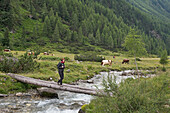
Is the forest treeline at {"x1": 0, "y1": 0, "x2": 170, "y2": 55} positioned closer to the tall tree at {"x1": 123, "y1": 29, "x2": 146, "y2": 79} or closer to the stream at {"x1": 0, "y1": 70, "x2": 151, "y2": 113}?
the tall tree at {"x1": 123, "y1": 29, "x2": 146, "y2": 79}

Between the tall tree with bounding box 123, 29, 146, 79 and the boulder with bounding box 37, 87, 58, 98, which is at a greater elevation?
the tall tree with bounding box 123, 29, 146, 79

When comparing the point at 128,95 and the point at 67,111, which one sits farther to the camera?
the point at 67,111

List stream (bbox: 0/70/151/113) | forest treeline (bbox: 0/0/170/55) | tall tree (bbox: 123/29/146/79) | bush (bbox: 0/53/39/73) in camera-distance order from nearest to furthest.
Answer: stream (bbox: 0/70/151/113), bush (bbox: 0/53/39/73), tall tree (bbox: 123/29/146/79), forest treeline (bbox: 0/0/170/55)

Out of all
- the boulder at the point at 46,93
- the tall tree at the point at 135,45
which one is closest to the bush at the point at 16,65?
the boulder at the point at 46,93

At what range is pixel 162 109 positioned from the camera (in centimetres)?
555

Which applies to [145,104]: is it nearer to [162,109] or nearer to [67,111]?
[162,109]

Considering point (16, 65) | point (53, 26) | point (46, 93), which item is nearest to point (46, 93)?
point (46, 93)

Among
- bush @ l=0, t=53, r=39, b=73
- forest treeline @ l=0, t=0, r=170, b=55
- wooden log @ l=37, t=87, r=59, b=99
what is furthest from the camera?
forest treeline @ l=0, t=0, r=170, b=55

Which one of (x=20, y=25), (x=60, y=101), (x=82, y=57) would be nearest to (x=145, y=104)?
(x=60, y=101)

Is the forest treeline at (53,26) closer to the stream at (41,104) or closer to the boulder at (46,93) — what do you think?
the boulder at (46,93)

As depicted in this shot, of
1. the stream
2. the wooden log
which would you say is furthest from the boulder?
the stream

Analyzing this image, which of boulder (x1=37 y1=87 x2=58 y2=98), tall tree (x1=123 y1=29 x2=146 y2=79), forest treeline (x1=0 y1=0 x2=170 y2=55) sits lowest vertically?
boulder (x1=37 y1=87 x2=58 y2=98)

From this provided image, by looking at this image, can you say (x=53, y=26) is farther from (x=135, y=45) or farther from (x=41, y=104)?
(x=41, y=104)

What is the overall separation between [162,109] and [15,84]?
1315 cm
